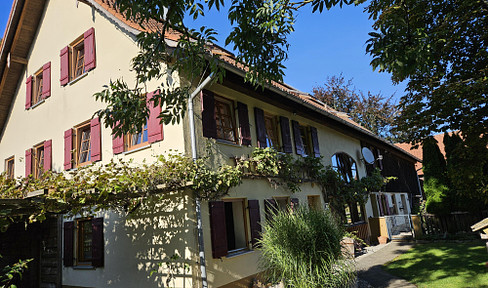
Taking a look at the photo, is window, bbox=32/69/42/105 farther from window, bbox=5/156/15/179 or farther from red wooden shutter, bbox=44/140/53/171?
window, bbox=5/156/15/179

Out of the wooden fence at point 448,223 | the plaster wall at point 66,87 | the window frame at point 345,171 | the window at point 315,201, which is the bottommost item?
the wooden fence at point 448,223

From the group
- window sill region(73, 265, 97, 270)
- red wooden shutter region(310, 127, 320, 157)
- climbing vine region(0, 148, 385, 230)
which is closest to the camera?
climbing vine region(0, 148, 385, 230)

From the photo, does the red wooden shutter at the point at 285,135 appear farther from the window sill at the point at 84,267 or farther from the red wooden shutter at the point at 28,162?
the red wooden shutter at the point at 28,162

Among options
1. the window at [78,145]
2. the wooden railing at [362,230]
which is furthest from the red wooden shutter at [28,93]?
the wooden railing at [362,230]

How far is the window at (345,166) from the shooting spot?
41.8 ft

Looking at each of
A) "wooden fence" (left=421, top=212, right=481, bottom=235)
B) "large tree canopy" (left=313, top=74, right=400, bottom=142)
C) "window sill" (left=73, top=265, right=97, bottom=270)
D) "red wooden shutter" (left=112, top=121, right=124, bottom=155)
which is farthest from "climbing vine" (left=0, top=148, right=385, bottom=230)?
"large tree canopy" (left=313, top=74, right=400, bottom=142)

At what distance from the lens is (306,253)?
5.53 m

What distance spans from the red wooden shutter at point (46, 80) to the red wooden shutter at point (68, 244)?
4.48 m

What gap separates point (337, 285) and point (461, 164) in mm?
5527

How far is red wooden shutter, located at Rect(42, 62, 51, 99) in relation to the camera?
10672 millimetres

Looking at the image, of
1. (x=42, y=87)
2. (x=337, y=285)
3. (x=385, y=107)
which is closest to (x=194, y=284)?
(x=337, y=285)

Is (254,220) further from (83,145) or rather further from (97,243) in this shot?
(83,145)

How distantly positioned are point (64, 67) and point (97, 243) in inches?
214

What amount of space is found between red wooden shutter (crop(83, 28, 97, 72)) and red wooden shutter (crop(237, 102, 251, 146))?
4147mm
